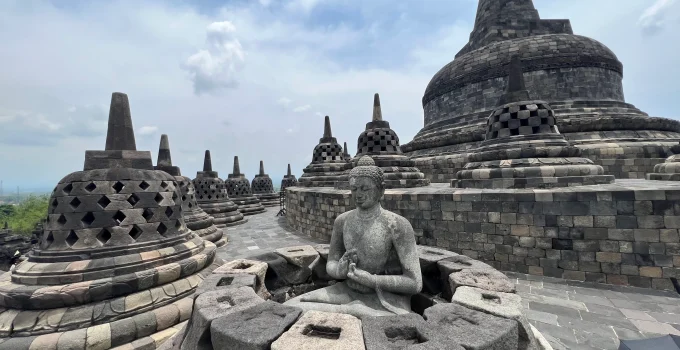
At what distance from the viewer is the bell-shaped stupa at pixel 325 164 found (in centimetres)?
1588

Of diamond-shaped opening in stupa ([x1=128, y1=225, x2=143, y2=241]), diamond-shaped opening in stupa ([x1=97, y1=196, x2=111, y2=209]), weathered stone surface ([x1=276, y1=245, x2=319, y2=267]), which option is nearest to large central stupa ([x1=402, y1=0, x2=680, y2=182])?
weathered stone surface ([x1=276, y1=245, x2=319, y2=267])

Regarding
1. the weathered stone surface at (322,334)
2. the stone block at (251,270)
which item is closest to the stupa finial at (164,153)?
the stone block at (251,270)

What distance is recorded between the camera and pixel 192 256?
470 centimetres

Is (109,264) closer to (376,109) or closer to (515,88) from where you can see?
(376,109)

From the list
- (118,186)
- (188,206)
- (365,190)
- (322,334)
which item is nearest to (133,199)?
(118,186)

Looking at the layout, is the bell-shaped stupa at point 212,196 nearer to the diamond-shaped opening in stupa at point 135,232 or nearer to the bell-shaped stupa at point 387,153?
the bell-shaped stupa at point 387,153

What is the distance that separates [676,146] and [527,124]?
7.55m

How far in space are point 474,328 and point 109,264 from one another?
4.55m

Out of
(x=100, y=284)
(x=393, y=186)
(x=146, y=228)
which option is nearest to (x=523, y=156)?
(x=393, y=186)

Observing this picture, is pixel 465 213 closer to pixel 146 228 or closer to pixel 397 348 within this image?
pixel 397 348

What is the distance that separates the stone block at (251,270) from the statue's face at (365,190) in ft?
4.92

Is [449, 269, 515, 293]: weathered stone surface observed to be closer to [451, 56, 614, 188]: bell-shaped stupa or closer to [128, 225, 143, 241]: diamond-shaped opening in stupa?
[128, 225, 143, 241]: diamond-shaped opening in stupa

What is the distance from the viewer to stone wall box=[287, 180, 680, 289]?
5.36 m

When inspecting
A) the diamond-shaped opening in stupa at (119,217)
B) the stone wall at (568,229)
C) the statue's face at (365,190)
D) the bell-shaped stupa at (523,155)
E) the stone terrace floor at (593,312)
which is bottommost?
the stone terrace floor at (593,312)
